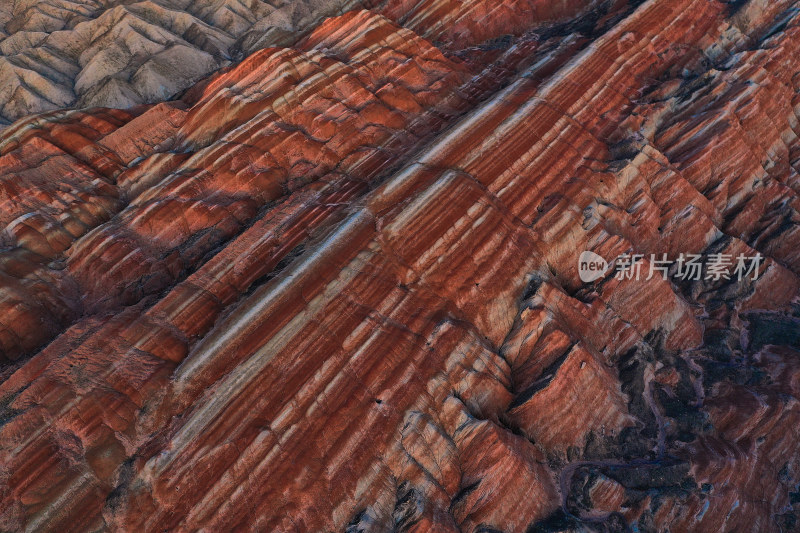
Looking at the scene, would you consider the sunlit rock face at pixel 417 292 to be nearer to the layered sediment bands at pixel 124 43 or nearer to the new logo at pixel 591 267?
the new logo at pixel 591 267

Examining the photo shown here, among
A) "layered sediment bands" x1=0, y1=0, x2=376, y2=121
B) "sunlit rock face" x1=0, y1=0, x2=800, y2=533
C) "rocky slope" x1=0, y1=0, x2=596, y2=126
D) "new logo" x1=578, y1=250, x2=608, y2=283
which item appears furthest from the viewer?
"layered sediment bands" x1=0, y1=0, x2=376, y2=121

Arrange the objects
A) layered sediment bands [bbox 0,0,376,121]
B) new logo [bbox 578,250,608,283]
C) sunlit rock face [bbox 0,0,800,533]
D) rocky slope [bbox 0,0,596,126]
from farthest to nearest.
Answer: layered sediment bands [bbox 0,0,376,121] → rocky slope [bbox 0,0,596,126] → new logo [bbox 578,250,608,283] → sunlit rock face [bbox 0,0,800,533]

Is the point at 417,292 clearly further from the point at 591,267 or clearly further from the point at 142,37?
the point at 142,37

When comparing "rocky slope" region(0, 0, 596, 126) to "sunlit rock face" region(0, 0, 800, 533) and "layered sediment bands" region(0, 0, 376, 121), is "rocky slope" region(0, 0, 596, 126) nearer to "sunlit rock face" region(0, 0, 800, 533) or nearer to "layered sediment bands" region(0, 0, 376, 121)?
"layered sediment bands" region(0, 0, 376, 121)

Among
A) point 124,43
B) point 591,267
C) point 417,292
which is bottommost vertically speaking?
point 591,267

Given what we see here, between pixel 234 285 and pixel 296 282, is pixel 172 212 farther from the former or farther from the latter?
pixel 296 282

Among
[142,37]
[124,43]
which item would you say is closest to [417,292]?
[142,37]

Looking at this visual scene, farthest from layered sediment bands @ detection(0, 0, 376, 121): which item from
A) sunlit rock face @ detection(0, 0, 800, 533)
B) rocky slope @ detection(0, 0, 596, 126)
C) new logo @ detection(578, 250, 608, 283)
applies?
new logo @ detection(578, 250, 608, 283)

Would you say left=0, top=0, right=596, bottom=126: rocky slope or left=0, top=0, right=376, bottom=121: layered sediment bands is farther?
left=0, top=0, right=376, bottom=121: layered sediment bands
